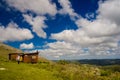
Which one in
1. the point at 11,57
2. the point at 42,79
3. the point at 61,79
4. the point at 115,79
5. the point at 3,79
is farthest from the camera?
the point at 11,57

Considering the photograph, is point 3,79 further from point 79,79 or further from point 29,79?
point 79,79

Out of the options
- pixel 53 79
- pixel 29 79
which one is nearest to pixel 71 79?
pixel 53 79

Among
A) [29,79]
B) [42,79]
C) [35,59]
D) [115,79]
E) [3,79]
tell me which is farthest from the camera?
[35,59]

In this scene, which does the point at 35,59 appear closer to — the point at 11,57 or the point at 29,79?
the point at 11,57

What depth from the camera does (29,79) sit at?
20031mm

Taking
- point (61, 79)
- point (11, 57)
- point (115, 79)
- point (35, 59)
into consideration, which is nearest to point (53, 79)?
point (61, 79)

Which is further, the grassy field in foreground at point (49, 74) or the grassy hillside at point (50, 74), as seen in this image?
the grassy hillside at point (50, 74)

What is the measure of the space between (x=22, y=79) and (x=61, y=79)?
5701mm

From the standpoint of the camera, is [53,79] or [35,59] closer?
[53,79]

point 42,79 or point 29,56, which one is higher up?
point 29,56

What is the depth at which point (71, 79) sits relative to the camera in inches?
911

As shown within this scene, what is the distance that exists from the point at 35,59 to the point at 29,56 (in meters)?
2.73

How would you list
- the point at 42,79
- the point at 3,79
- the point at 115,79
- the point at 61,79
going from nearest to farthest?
the point at 3,79
the point at 42,79
the point at 61,79
the point at 115,79

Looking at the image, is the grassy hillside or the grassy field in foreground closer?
the grassy field in foreground
